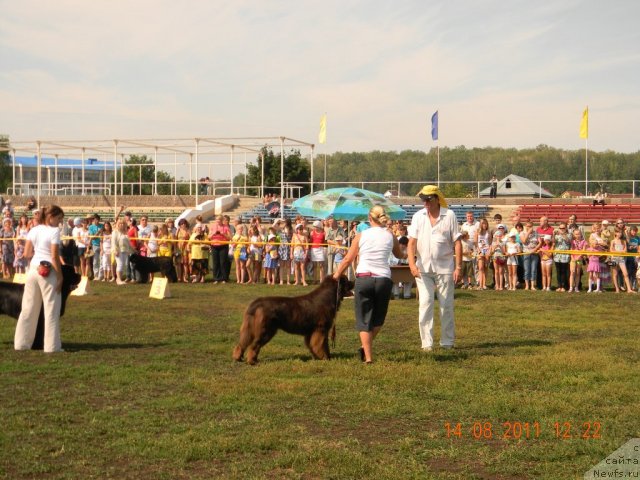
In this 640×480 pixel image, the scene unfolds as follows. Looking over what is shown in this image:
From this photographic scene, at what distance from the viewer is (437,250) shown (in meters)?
10.1

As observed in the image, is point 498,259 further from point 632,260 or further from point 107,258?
point 107,258

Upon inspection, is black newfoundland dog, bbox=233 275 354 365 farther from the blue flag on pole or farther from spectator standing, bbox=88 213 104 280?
the blue flag on pole

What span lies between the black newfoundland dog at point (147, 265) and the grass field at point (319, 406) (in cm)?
904

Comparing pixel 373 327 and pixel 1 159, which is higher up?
pixel 1 159

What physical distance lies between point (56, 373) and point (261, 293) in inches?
389

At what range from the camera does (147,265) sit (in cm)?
2170

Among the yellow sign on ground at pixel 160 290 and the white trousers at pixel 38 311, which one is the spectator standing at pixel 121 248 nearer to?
the yellow sign on ground at pixel 160 290

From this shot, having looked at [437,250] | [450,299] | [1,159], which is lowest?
[450,299]

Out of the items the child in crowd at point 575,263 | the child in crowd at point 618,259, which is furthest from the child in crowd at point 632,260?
the child in crowd at point 575,263

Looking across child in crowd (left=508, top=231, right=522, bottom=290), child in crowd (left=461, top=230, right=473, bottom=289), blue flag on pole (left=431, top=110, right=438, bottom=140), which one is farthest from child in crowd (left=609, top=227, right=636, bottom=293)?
blue flag on pole (left=431, top=110, right=438, bottom=140)

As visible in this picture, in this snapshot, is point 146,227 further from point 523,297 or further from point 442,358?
point 442,358

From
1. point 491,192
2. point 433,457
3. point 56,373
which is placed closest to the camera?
point 433,457

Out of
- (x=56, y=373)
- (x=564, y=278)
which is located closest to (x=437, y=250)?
(x=56, y=373)

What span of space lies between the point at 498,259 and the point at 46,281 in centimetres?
→ 1233
